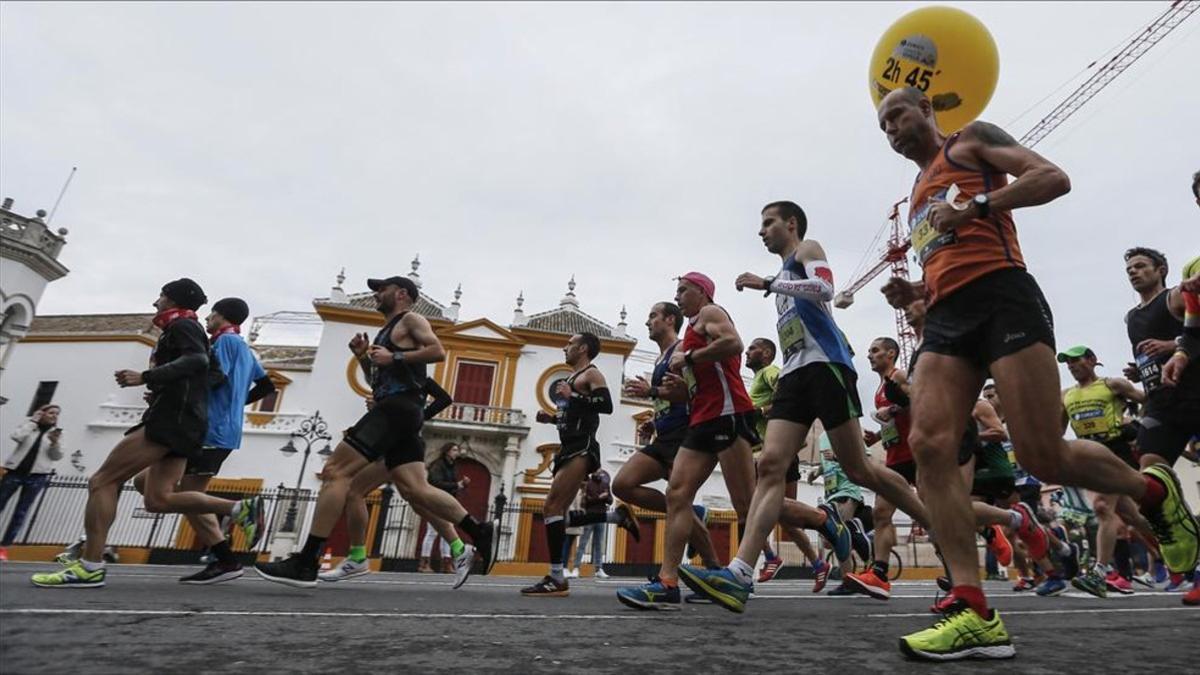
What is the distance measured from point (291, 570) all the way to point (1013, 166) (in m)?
4.22

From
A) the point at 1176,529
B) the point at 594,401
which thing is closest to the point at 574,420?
the point at 594,401

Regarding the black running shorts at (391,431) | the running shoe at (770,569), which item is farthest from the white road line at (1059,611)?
the black running shorts at (391,431)

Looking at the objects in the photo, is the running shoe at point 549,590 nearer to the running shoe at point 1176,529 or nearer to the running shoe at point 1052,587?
the running shoe at point 1176,529

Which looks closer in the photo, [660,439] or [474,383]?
[660,439]

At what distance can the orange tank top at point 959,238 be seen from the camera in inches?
90.7

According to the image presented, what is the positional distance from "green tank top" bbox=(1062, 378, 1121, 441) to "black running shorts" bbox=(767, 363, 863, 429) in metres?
3.53

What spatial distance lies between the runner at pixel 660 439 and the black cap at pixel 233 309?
3179 millimetres

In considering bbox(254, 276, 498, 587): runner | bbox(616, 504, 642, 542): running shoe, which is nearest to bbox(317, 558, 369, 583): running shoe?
bbox(254, 276, 498, 587): runner

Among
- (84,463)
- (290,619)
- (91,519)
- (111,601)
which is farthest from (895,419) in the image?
(84,463)

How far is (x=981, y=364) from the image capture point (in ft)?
A: 7.58

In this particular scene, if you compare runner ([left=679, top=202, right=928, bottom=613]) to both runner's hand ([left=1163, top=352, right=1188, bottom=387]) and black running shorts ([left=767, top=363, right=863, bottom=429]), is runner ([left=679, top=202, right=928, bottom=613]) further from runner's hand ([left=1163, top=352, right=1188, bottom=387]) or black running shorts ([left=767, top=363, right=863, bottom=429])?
runner's hand ([left=1163, top=352, right=1188, bottom=387])

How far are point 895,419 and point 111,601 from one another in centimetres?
526

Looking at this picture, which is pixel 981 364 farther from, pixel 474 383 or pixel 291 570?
pixel 474 383

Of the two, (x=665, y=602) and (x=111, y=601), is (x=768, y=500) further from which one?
(x=111, y=601)
